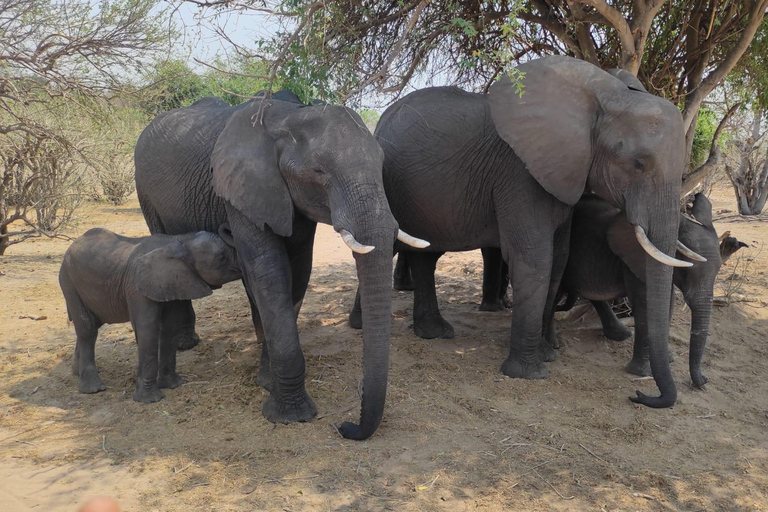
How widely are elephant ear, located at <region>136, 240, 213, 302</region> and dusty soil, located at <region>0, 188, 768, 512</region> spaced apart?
80 centimetres

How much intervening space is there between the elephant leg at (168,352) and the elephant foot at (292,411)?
1001 mm

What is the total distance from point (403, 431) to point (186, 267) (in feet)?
6.13

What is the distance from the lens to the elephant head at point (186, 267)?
4770 millimetres

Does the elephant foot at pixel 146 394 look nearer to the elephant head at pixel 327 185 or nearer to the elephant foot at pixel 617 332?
the elephant head at pixel 327 185

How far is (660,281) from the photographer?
15.5 feet

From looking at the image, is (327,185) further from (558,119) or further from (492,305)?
(492,305)

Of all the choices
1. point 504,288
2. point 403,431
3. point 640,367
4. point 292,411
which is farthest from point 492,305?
point 292,411

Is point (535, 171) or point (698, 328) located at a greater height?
point (535, 171)

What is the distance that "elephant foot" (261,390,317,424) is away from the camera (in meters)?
4.55

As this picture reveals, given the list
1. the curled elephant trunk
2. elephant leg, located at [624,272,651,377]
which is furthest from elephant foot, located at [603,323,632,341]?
the curled elephant trunk

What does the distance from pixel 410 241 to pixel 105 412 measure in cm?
250

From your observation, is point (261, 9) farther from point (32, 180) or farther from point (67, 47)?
point (32, 180)

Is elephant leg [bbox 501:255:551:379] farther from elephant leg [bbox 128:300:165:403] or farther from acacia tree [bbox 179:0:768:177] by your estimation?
elephant leg [bbox 128:300:165:403]

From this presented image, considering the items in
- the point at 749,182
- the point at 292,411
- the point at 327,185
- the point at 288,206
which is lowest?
the point at 292,411
